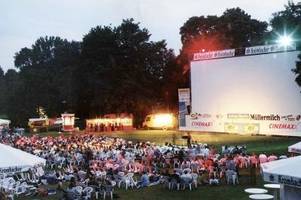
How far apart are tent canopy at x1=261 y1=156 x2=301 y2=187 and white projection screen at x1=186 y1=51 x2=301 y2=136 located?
27904mm

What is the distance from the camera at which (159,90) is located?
67812 millimetres

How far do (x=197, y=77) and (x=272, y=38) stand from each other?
9.86 m

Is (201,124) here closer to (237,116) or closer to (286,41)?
(237,116)

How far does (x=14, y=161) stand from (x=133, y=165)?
1315 cm

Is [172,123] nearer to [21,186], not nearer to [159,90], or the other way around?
[159,90]

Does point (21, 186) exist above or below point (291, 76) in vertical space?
below

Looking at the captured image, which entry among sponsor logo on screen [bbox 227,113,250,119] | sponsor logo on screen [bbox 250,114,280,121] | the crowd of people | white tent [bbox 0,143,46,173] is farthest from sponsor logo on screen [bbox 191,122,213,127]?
white tent [bbox 0,143,46,173]

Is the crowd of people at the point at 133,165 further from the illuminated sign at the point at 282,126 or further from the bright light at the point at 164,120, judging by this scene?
the bright light at the point at 164,120

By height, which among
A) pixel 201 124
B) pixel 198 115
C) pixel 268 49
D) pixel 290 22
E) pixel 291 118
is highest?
pixel 290 22

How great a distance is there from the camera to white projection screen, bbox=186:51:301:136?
41.1m

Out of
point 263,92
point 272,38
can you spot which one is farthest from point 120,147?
point 272,38

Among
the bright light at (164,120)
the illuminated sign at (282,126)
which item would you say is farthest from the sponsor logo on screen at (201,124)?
the bright light at (164,120)

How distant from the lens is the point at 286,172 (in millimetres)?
11867

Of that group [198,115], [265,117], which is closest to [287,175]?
[265,117]
